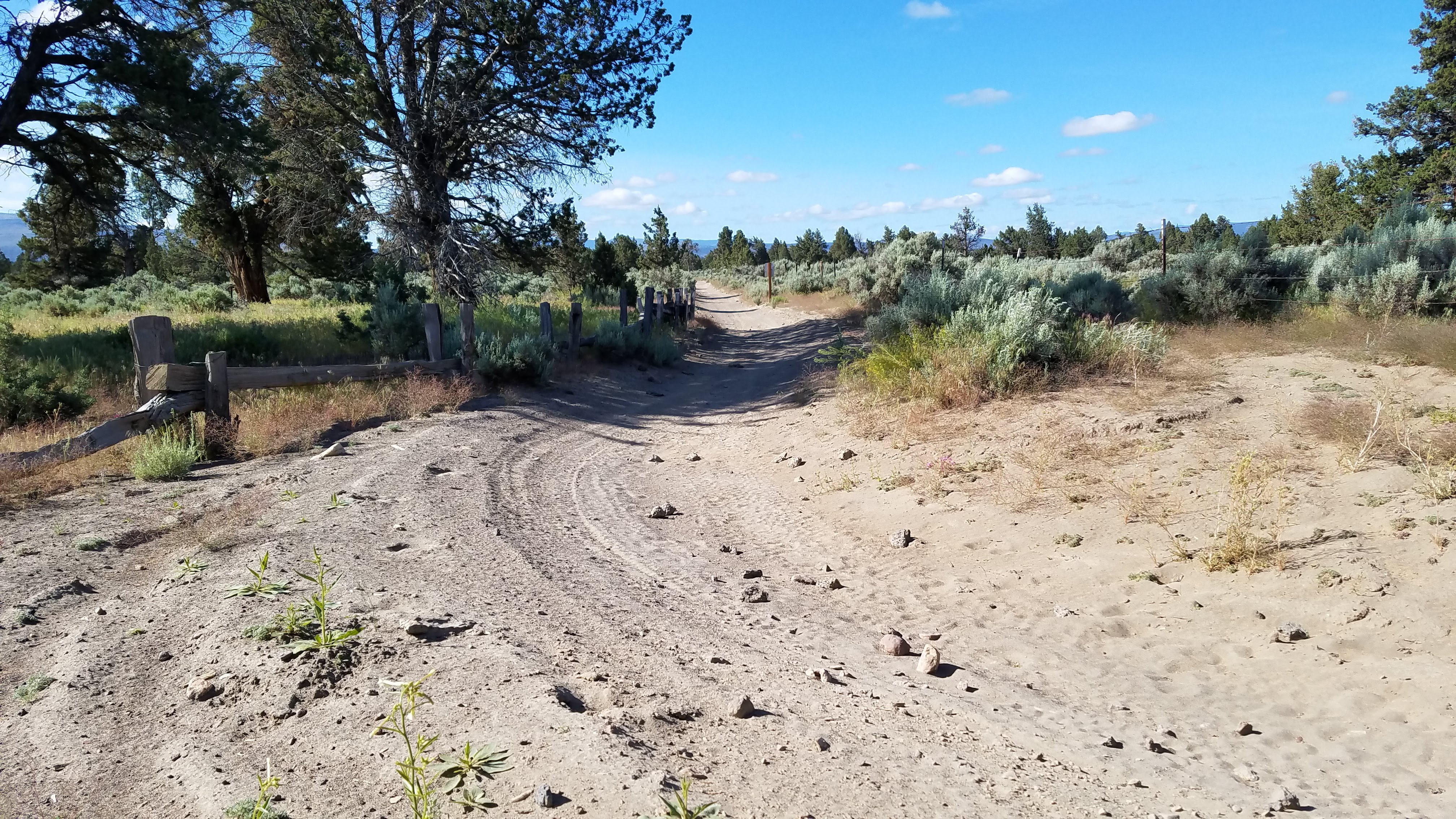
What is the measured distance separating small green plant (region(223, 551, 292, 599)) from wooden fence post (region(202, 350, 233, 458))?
386cm

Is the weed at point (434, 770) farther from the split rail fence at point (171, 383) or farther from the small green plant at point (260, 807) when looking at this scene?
Answer: the split rail fence at point (171, 383)

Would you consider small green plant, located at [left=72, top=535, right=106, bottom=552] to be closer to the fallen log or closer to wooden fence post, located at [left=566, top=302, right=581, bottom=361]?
the fallen log

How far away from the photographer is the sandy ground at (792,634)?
2.79 meters

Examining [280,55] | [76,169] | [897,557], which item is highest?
[280,55]

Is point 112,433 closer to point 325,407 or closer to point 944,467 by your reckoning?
point 325,407

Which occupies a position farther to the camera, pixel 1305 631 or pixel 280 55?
pixel 280 55

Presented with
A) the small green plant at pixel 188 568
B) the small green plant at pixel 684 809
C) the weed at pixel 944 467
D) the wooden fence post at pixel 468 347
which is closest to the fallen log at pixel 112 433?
the small green plant at pixel 188 568

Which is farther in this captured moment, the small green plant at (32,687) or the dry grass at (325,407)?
the dry grass at (325,407)

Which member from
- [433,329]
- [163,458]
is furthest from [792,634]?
[433,329]

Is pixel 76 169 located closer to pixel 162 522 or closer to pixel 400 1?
pixel 400 1

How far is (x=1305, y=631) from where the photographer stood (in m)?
3.98

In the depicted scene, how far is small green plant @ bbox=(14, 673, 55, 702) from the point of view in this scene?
3.14 metres

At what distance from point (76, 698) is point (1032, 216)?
67.6 m

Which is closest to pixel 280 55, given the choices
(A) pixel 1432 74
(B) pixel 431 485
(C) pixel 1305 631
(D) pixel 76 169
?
(D) pixel 76 169
